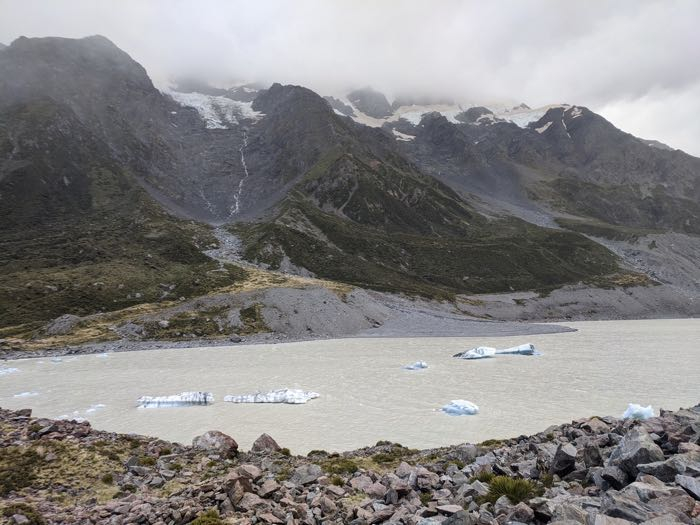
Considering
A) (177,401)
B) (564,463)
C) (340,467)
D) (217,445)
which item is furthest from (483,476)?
(177,401)

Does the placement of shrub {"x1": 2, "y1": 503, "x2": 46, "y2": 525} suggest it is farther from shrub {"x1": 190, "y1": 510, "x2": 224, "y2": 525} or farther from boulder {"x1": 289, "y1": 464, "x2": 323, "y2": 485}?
boulder {"x1": 289, "y1": 464, "x2": 323, "y2": 485}

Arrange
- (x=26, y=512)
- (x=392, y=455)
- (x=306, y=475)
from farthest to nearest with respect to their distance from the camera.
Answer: (x=392, y=455)
(x=306, y=475)
(x=26, y=512)

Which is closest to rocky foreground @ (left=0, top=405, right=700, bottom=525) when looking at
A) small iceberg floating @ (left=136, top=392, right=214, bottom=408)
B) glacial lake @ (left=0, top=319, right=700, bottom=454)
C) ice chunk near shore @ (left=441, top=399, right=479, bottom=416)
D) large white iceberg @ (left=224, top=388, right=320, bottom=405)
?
glacial lake @ (left=0, top=319, right=700, bottom=454)

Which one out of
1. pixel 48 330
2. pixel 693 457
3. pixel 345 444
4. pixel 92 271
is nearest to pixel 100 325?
pixel 48 330

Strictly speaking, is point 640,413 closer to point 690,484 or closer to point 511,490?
point 511,490

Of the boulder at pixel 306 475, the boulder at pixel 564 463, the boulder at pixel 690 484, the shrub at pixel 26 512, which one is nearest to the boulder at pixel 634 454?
the boulder at pixel 564 463

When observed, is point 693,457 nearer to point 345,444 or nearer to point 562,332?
point 345,444

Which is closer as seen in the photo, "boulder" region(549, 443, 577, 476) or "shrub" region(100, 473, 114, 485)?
"boulder" region(549, 443, 577, 476)
